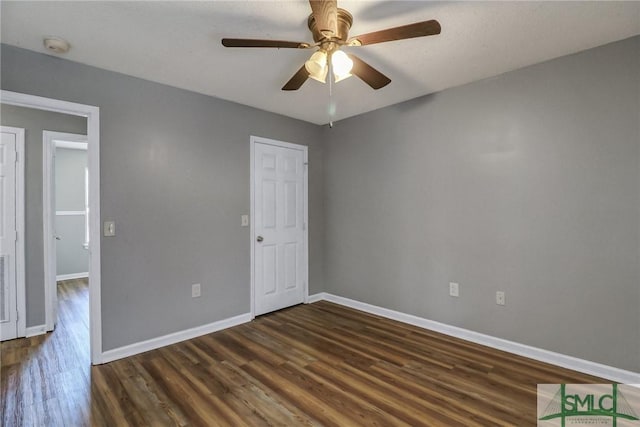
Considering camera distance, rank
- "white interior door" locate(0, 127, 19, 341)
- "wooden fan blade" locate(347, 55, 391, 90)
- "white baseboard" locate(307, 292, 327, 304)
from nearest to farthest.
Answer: "wooden fan blade" locate(347, 55, 391, 90)
"white interior door" locate(0, 127, 19, 341)
"white baseboard" locate(307, 292, 327, 304)

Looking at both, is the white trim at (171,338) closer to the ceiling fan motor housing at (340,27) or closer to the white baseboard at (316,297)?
the white baseboard at (316,297)

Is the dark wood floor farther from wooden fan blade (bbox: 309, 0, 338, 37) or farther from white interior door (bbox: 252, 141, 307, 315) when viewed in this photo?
wooden fan blade (bbox: 309, 0, 338, 37)

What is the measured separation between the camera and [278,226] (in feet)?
12.5

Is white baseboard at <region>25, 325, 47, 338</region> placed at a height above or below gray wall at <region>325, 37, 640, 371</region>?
below

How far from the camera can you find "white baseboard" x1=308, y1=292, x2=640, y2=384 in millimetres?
2209

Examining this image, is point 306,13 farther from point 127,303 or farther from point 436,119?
point 127,303

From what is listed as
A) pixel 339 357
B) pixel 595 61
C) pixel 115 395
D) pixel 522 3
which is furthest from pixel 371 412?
pixel 595 61

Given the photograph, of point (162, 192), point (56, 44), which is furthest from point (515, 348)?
point (56, 44)

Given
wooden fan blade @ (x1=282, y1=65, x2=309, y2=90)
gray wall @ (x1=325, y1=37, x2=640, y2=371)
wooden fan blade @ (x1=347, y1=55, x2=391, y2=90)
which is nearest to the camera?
wooden fan blade @ (x1=347, y1=55, x2=391, y2=90)

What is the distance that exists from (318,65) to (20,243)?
11.1 feet

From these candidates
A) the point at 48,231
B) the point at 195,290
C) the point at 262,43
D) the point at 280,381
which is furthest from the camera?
the point at 48,231

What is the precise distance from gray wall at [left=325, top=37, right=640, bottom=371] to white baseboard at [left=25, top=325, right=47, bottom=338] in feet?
11.3

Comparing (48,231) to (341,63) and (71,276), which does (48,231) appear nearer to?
(71,276)

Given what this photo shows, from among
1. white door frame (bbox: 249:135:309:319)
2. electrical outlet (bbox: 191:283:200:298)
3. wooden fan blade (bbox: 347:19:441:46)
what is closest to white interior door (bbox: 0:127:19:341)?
electrical outlet (bbox: 191:283:200:298)
